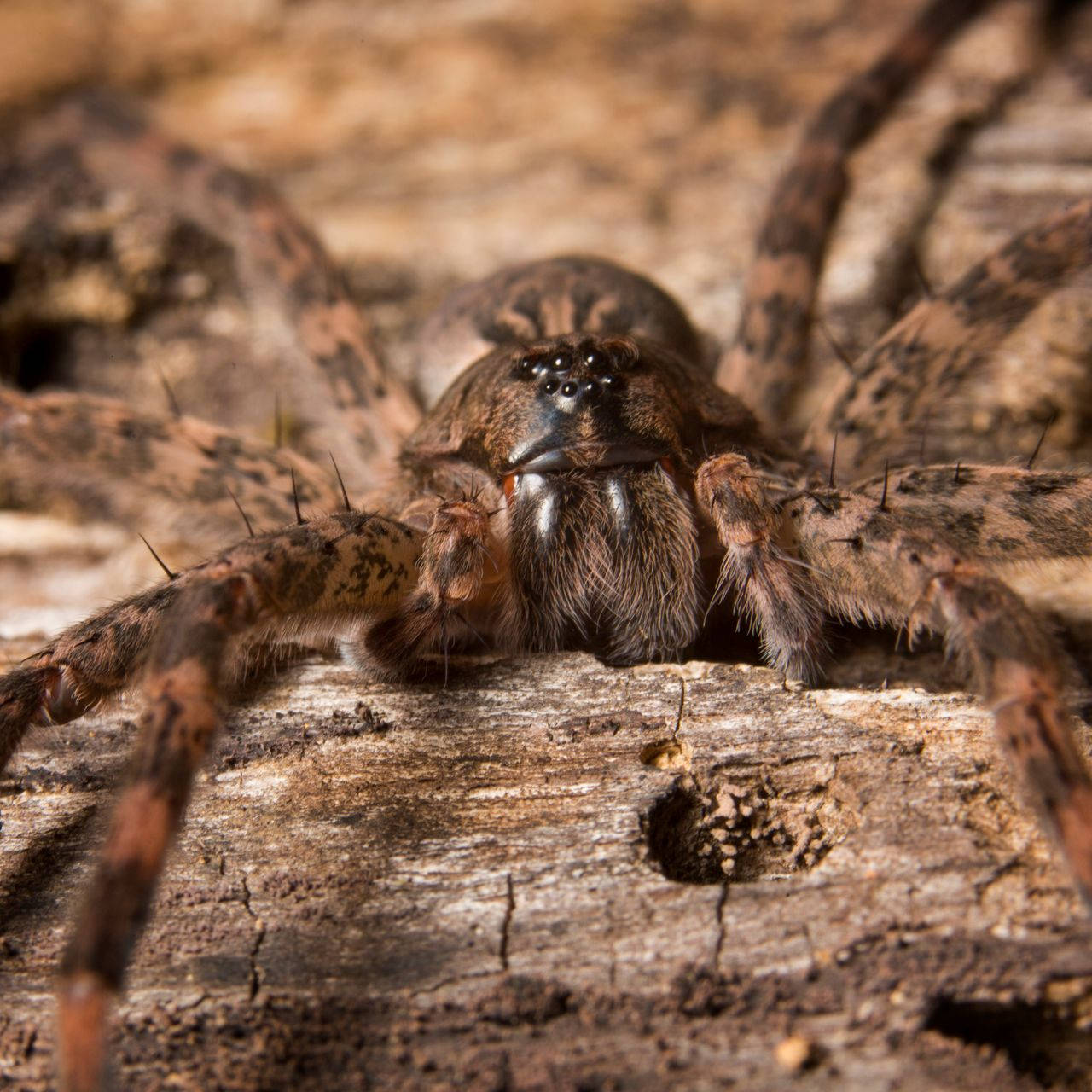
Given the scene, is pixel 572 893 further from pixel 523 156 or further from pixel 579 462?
pixel 523 156

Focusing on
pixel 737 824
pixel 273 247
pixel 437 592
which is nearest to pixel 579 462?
pixel 437 592

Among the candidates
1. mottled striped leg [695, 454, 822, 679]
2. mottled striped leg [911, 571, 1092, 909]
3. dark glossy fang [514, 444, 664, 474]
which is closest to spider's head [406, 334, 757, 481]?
dark glossy fang [514, 444, 664, 474]

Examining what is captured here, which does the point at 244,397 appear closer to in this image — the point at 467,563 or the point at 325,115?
the point at 325,115

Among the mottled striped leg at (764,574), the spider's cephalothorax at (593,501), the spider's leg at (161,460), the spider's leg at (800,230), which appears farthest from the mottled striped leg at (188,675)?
the spider's leg at (800,230)

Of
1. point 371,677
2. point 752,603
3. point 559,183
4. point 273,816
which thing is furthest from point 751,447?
point 559,183

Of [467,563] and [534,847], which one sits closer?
[534,847]

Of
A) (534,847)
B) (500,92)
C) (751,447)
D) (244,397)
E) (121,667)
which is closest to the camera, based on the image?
(534,847)
